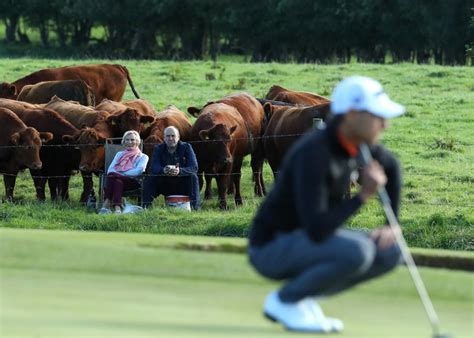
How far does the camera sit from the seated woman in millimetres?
19000

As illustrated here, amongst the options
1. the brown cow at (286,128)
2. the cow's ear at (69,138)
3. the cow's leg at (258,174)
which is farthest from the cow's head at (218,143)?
the cow's ear at (69,138)

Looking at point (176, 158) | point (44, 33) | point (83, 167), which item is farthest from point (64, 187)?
point (44, 33)

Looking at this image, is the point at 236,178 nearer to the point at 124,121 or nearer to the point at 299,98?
the point at 124,121

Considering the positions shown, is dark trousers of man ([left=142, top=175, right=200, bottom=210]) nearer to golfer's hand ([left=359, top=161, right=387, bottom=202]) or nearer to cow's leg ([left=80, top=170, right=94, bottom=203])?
cow's leg ([left=80, top=170, right=94, bottom=203])

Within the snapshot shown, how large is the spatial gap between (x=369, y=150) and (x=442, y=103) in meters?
23.4

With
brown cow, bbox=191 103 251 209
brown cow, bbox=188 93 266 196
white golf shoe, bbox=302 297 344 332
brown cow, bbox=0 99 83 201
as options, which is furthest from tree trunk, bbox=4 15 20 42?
white golf shoe, bbox=302 297 344 332

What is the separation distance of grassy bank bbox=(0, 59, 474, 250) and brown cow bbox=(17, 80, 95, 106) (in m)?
2.60

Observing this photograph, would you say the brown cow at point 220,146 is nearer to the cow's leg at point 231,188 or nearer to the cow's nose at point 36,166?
the cow's leg at point 231,188

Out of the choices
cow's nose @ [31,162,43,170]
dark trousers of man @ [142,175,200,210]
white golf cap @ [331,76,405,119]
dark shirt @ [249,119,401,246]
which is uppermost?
white golf cap @ [331,76,405,119]

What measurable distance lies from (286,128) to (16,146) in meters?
4.53

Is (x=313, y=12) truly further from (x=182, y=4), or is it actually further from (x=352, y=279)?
(x=352, y=279)

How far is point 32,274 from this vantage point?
354 inches

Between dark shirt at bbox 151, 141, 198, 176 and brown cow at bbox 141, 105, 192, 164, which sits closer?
dark shirt at bbox 151, 141, 198, 176

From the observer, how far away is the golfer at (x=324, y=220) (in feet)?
22.6
